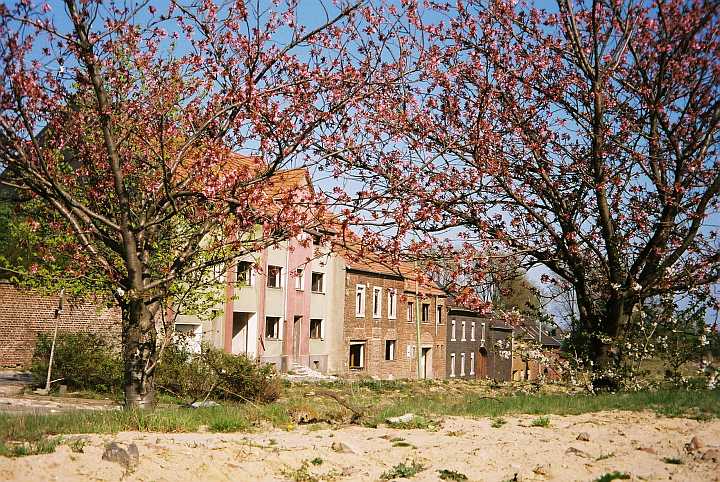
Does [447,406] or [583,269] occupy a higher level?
[583,269]

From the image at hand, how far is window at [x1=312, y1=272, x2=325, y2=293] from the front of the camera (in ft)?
150

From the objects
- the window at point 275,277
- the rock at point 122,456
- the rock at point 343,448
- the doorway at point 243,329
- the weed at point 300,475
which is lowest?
the weed at point 300,475

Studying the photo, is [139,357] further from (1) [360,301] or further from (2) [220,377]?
(1) [360,301]

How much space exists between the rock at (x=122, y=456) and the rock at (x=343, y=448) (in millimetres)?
1858

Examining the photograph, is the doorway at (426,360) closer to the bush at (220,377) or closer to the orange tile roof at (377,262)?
the bush at (220,377)

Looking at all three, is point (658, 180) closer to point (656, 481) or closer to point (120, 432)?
point (656, 481)

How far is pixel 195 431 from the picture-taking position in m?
7.72

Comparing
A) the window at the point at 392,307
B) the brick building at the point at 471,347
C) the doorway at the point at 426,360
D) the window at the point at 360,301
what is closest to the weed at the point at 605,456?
the window at the point at 360,301

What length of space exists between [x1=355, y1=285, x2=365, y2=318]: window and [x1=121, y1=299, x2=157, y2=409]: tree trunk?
38761 millimetres

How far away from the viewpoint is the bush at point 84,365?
20953 millimetres

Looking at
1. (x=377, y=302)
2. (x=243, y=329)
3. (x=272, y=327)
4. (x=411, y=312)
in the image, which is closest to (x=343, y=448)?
(x=243, y=329)

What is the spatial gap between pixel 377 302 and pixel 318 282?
5.95m

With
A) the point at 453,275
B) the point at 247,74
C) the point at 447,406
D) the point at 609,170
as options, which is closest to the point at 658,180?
the point at 609,170

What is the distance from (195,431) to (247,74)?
4.36 metres
